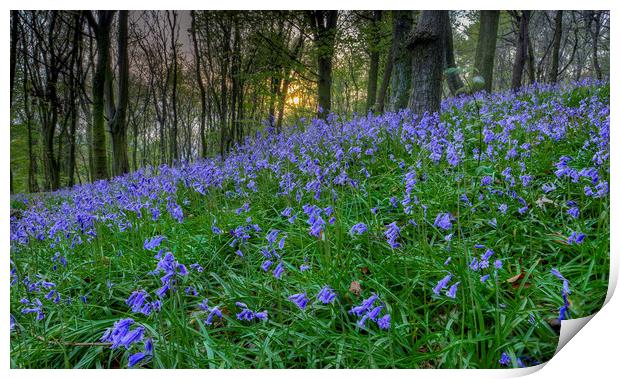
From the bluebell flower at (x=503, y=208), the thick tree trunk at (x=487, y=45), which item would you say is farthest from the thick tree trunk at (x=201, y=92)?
the bluebell flower at (x=503, y=208)

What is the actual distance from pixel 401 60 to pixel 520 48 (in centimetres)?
119

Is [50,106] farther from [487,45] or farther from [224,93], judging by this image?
[487,45]

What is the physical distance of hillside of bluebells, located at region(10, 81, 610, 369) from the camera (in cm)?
147

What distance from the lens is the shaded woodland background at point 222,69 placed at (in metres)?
2.68

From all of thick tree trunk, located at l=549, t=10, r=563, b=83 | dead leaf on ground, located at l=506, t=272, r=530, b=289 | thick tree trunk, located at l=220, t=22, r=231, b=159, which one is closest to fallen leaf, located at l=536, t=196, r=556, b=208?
dead leaf on ground, located at l=506, t=272, r=530, b=289

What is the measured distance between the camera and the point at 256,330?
1592 millimetres

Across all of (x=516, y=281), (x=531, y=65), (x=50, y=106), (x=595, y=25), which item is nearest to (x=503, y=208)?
(x=516, y=281)

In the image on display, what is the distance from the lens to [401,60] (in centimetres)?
333

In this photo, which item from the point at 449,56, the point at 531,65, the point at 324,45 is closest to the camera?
the point at 324,45

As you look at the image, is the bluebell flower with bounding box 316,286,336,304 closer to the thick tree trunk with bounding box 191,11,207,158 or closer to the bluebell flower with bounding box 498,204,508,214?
the bluebell flower with bounding box 498,204,508,214

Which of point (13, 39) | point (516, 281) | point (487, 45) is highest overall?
point (487, 45)

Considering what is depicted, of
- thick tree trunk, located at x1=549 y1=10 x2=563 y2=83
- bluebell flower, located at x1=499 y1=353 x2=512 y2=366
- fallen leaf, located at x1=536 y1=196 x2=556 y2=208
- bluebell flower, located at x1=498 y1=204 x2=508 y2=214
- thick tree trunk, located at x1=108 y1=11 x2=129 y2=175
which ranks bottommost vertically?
bluebell flower, located at x1=499 y1=353 x2=512 y2=366

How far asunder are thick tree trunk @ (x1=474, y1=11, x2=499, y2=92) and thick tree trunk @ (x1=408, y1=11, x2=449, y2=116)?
33 cm
